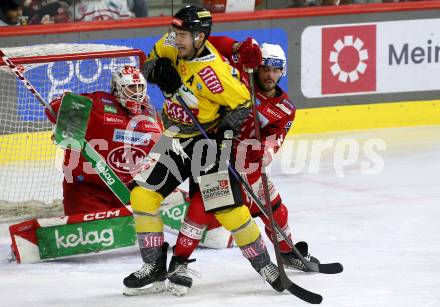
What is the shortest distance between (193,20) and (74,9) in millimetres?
3473

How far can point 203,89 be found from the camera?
4.41 metres

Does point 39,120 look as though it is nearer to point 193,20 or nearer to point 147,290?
point 147,290

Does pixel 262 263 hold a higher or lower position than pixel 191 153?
lower

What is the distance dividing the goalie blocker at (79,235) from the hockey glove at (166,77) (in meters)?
1.01

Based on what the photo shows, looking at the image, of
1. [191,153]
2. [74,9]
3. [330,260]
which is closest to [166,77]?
[191,153]

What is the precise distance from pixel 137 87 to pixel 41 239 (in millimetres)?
852

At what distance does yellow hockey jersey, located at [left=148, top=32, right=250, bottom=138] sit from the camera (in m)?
4.39

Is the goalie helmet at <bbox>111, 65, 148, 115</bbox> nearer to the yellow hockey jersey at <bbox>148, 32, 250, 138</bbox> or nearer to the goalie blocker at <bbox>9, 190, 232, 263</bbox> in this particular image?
the goalie blocker at <bbox>9, 190, 232, 263</bbox>

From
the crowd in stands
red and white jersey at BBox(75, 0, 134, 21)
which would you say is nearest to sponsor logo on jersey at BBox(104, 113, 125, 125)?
the crowd in stands

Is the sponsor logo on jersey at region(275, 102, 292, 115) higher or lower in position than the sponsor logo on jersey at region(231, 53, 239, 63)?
lower

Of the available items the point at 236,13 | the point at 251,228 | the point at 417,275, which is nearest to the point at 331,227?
the point at 417,275

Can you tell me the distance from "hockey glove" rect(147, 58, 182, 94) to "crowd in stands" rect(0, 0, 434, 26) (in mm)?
3275

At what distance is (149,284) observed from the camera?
4.59 m

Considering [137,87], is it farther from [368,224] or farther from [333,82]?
[333,82]
